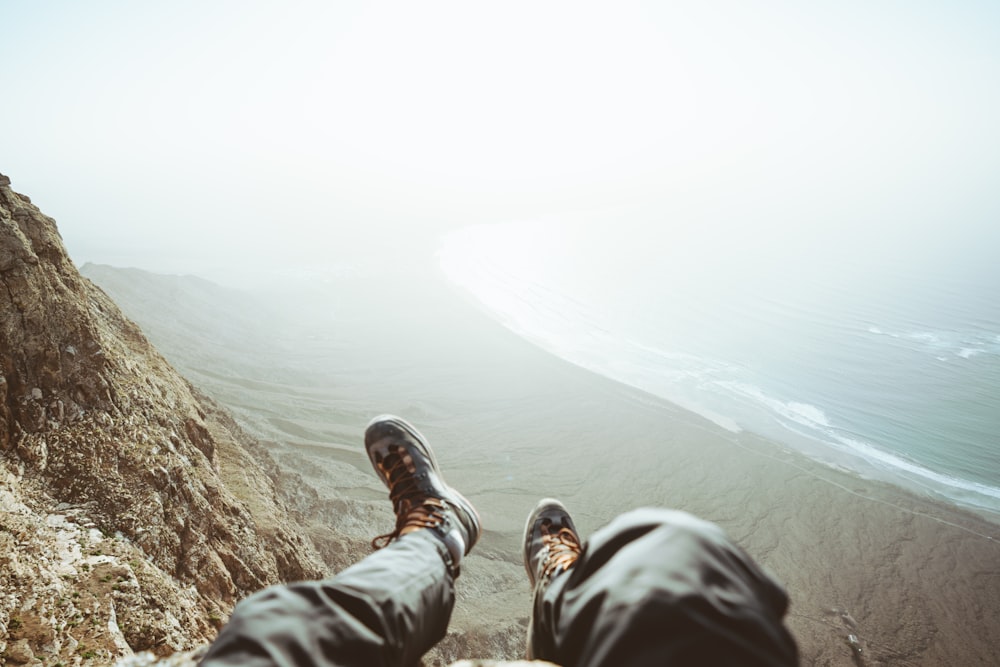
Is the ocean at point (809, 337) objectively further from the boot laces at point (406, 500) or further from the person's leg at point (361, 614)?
the person's leg at point (361, 614)

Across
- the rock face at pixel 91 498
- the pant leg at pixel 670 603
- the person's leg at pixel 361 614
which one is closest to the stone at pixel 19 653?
the rock face at pixel 91 498

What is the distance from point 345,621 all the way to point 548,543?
1805 mm

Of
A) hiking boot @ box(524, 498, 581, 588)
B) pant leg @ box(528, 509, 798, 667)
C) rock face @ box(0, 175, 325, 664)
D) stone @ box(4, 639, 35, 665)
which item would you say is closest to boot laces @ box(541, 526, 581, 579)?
hiking boot @ box(524, 498, 581, 588)

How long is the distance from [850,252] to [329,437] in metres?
68.7

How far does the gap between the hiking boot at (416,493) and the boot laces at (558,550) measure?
18.3 inches

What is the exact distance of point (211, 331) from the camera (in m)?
30.1

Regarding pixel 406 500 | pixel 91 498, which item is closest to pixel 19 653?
pixel 91 498

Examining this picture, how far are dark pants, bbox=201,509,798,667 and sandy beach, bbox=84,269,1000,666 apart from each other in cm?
776

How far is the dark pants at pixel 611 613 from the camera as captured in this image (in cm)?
99

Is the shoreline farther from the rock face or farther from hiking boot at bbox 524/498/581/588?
the rock face

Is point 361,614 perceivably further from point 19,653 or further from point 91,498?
point 91,498

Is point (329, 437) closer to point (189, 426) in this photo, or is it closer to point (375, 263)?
point (189, 426)

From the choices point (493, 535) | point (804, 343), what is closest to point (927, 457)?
point (804, 343)

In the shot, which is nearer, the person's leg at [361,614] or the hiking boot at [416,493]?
the person's leg at [361,614]
